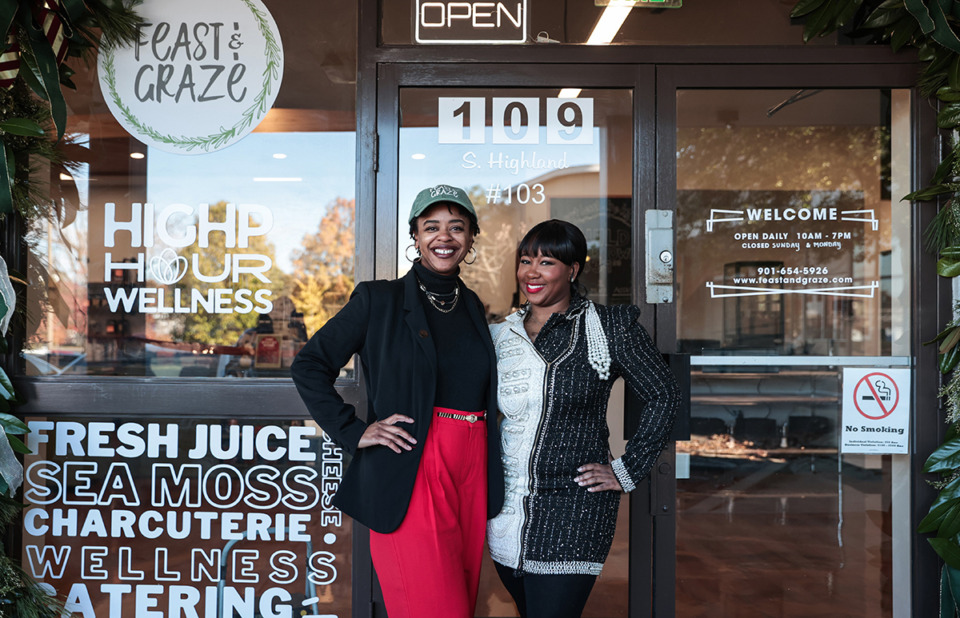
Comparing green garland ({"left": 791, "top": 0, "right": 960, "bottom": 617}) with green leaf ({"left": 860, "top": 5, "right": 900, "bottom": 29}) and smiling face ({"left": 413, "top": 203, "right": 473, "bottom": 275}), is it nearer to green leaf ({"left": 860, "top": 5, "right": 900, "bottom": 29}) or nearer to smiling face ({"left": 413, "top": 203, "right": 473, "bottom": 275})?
green leaf ({"left": 860, "top": 5, "right": 900, "bottom": 29})

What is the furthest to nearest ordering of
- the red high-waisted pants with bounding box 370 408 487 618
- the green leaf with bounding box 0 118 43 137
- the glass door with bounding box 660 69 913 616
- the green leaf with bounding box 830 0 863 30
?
1. the glass door with bounding box 660 69 913 616
2. the green leaf with bounding box 830 0 863 30
3. the green leaf with bounding box 0 118 43 137
4. the red high-waisted pants with bounding box 370 408 487 618

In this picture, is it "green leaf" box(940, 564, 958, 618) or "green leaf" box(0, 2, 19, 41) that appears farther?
"green leaf" box(940, 564, 958, 618)

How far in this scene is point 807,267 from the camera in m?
2.86

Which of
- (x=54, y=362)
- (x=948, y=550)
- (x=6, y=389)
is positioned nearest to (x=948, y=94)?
(x=948, y=550)

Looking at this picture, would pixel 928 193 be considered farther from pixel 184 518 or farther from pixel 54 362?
pixel 54 362

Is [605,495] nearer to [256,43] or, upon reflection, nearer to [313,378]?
[313,378]

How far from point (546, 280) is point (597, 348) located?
24 centimetres

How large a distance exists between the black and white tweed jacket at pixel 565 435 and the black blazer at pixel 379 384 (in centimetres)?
7

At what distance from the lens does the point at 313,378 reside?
80.1 inches

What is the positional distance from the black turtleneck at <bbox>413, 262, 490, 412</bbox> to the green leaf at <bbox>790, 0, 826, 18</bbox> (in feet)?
5.68

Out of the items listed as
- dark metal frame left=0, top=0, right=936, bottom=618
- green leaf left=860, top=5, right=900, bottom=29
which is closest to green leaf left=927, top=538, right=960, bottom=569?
dark metal frame left=0, top=0, right=936, bottom=618

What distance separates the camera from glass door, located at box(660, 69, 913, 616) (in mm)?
2785

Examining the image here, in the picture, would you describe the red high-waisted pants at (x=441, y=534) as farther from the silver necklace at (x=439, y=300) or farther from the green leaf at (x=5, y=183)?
the green leaf at (x=5, y=183)

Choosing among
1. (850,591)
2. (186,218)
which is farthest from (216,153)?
(850,591)
